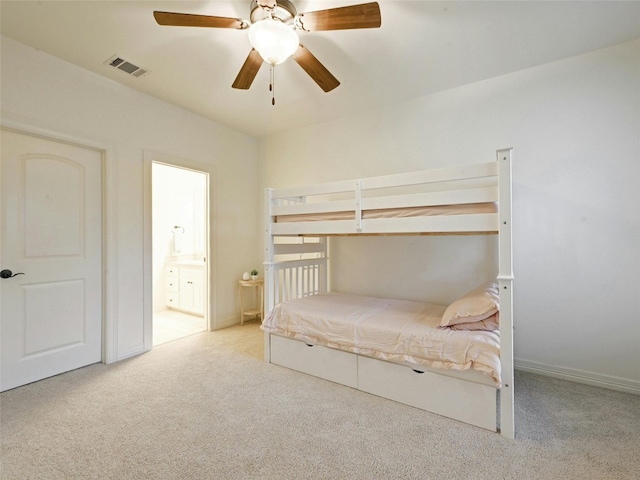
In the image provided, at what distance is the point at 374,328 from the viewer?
7.20ft

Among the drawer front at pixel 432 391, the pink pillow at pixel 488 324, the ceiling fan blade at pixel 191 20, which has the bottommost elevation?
the drawer front at pixel 432 391

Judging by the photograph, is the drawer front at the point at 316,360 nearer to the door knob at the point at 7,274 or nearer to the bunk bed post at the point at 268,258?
the bunk bed post at the point at 268,258

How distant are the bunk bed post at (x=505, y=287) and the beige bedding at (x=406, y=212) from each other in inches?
5.3

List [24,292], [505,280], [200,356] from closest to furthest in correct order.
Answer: [505,280] < [24,292] < [200,356]

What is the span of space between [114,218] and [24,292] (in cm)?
87

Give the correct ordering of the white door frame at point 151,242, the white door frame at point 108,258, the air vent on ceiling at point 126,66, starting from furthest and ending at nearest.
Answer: the white door frame at point 151,242 → the white door frame at point 108,258 → the air vent on ceiling at point 126,66

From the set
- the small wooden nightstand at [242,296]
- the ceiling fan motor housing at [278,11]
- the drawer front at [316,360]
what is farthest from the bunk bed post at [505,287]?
the small wooden nightstand at [242,296]

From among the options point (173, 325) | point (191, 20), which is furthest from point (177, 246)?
point (191, 20)

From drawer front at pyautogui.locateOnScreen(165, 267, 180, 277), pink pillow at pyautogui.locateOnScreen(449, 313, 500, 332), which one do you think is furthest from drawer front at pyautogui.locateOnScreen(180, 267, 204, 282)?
pink pillow at pyautogui.locateOnScreen(449, 313, 500, 332)

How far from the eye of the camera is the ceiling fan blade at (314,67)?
1.88m

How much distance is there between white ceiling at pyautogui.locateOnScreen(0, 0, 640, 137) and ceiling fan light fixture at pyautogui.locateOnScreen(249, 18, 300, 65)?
369 mm

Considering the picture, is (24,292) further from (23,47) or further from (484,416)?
(484,416)

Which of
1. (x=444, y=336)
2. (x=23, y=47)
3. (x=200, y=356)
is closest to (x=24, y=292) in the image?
(x=200, y=356)

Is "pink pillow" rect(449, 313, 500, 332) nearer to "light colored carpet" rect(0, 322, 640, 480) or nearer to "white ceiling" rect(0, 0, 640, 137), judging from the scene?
"light colored carpet" rect(0, 322, 640, 480)
